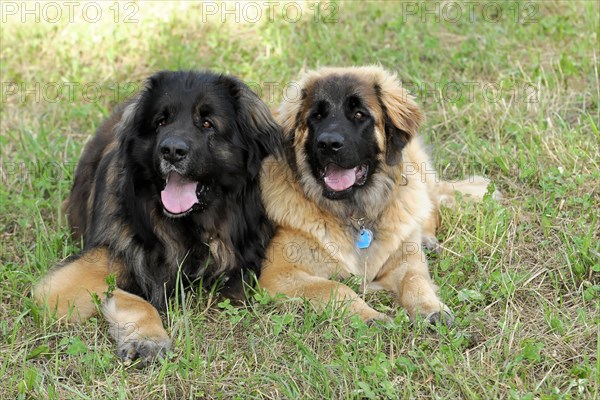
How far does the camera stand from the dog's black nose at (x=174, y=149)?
4.14 meters

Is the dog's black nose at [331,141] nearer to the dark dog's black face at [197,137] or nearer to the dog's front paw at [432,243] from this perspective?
the dark dog's black face at [197,137]

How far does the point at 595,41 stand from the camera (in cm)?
730

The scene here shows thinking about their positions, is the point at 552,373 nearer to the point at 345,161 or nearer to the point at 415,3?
the point at 345,161

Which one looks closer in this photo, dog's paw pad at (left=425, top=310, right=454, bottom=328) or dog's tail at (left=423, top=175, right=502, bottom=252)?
dog's paw pad at (left=425, top=310, right=454, bottom=328)

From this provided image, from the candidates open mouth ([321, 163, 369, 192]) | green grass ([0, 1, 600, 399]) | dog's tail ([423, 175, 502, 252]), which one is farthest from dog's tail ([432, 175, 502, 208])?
open mouth ([321, 163, 369, 192])

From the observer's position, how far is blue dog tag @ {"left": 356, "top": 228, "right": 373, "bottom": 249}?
16.3 feet

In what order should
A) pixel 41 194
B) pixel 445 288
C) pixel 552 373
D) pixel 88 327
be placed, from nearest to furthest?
pixel 552 373 < pixel 88 327 < pixel 445 288 < pixel 41 194

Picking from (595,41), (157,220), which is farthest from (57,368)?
(595,41)

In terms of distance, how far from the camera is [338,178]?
15.8 feet

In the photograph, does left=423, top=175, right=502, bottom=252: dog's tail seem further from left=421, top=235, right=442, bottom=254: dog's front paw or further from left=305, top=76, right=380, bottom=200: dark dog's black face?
left=305, top=76, right=380, bottom=200: dark dog's black face

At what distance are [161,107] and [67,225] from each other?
5.25 ft

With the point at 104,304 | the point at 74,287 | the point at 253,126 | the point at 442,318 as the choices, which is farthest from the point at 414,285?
the point at 74,287

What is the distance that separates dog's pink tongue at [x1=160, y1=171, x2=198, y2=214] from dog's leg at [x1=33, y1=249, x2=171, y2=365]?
1.73 ft

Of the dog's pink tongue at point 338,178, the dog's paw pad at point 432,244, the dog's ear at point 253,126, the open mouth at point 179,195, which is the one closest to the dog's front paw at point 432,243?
the dog's paw pad at point 432,244
